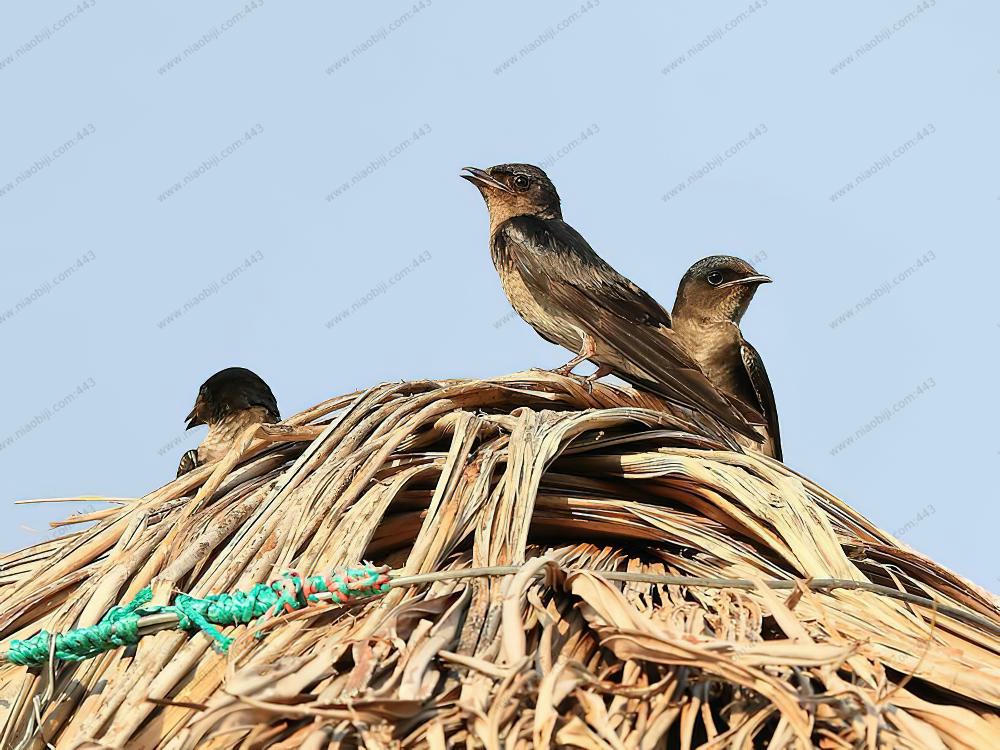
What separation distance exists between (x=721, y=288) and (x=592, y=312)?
163cm

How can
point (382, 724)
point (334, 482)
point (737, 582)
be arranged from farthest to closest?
point (334, 482), point (737, 582), point (382, 724)

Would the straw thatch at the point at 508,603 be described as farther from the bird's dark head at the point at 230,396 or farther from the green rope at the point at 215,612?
the bird's dark head at the point at 230,396

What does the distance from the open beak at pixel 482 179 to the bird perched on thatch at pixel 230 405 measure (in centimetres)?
186

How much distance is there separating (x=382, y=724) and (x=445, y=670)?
0.24 metres

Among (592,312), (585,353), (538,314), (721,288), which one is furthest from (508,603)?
(721,288)

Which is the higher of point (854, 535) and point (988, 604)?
point (854, 535)

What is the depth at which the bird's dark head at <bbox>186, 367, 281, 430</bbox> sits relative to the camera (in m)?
8.21

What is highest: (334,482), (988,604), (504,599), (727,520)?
(334,482)

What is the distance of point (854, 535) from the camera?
3684 mm

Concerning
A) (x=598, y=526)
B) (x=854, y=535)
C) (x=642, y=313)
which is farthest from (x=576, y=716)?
(x=642, y=313)

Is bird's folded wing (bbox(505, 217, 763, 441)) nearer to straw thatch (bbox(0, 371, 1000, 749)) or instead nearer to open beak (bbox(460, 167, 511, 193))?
open beak (bbox(460, 167, 511, 193))

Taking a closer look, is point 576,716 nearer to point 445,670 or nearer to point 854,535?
point 445,670

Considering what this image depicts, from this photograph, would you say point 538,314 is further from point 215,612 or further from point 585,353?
point 215,612

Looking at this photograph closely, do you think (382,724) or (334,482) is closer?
(382,724)
